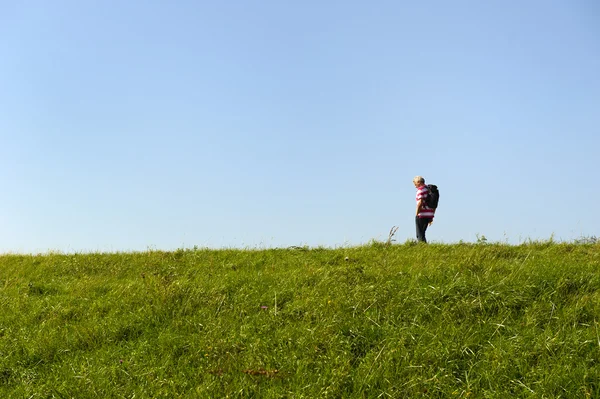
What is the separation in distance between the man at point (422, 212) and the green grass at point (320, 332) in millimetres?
4623

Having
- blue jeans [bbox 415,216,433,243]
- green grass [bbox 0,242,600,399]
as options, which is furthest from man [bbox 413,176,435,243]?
green grass [bbox 0,242,600,399]

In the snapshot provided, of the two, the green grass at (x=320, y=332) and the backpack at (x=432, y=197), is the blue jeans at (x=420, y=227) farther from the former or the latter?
the green grass at (x=320, y=332)

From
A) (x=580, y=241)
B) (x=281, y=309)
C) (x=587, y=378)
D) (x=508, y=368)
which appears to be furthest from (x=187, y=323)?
(x=580, y=241)

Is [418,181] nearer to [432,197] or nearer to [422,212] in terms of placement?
[432,197]

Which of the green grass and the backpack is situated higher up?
the backpack

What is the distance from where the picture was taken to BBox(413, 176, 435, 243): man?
15.8 m

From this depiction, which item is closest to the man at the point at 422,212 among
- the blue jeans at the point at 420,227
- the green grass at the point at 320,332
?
the blue jeans at the point at 420,227

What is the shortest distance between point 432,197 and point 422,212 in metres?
0.54

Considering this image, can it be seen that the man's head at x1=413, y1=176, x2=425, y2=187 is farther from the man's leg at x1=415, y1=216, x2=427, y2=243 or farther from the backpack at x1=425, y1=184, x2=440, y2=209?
the man's leg at x1=415, y1=216, x2=427, y2=243

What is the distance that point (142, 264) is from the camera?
12.6 m

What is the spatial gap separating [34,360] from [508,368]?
21.5 ft

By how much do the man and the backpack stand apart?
0.28 feet

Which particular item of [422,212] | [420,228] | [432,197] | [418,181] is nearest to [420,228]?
[420,228]

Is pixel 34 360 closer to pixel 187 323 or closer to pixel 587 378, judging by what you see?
pixel 187 323
